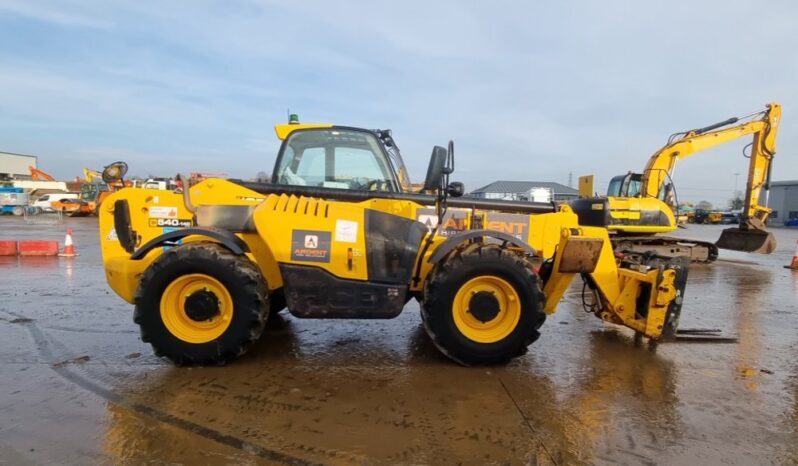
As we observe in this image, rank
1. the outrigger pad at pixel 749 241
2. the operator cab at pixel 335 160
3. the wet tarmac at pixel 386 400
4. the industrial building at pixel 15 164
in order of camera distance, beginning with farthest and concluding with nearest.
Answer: the industrial building at pixel 15 164, the outrigger pad at pixel 749 241, the operator cab at pixel 335 160, the wet tarmac at pixel 386 400

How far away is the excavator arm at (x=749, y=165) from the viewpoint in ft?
40.9

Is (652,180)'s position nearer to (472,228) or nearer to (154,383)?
(472,228)

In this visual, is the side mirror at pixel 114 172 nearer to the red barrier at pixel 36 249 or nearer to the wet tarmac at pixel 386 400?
the wet tarmac at pixel 386 400

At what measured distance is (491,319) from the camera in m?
4.18

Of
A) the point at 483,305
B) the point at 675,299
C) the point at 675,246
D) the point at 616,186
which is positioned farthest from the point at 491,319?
the point at 616,186

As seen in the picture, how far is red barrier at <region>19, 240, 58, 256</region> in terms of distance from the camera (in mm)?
11320

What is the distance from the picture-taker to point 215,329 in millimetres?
4113

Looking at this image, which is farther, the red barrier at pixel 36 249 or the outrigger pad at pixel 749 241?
the outrigger pad at pixel 749 241

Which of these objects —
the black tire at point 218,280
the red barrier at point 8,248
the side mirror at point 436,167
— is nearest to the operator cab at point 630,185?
the side mirror at point 436,167

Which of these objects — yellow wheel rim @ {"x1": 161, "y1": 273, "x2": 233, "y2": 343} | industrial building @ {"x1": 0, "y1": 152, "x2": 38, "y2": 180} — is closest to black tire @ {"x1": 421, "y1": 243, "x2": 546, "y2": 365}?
yellow wheel rim @ {"x1": 161, "y1": 273, "x2": 233, "y2": 343}

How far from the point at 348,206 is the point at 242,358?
1.66 metres

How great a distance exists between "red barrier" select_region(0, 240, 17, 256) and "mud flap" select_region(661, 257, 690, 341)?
13178 millimetres

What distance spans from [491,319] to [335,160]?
7.12 ft

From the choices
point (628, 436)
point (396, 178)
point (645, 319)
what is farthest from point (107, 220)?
point (645, 319)
